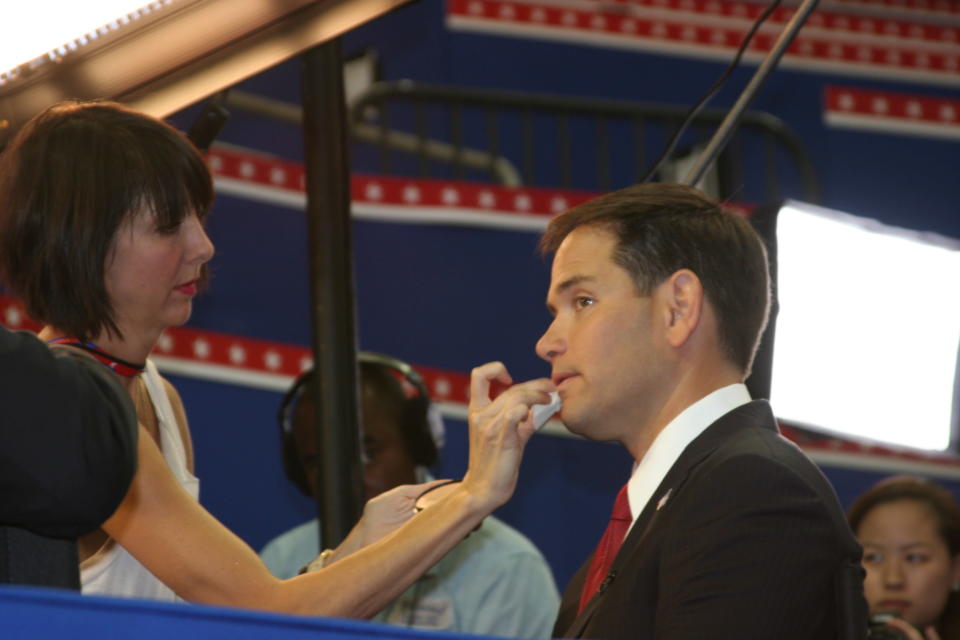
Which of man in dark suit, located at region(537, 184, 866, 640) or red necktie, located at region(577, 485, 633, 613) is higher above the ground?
man in dark suit, located at region(537, 184, 866, 640)

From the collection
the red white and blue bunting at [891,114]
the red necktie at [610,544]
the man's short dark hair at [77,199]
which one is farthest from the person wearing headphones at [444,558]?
the red white and blue bunting at [891,114]

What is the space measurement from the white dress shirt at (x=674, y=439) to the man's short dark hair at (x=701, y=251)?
0.09m

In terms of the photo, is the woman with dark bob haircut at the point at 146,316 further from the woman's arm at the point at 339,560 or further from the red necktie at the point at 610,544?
the red necktie at the point at 610,544

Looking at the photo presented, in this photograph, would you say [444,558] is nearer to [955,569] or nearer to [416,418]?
[416,418]

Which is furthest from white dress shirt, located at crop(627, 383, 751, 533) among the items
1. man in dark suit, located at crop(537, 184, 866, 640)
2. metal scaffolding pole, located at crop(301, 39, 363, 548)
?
metal scaffolding pole, located at crop(301, 39, 363, 548)

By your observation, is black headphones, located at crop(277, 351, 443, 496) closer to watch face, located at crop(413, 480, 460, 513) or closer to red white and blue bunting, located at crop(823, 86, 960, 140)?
watch face, located at crop(413, 480, 460, 513)

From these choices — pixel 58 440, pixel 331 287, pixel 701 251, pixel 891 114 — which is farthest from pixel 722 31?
pixel 58 440

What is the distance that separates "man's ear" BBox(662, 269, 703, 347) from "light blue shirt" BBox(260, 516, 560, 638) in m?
1.16

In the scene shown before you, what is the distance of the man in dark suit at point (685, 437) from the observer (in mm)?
1397

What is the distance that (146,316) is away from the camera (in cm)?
168

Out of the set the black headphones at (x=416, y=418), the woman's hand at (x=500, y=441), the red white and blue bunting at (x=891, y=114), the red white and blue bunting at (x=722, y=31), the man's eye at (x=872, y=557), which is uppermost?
the red white and blue bunting at (x=722, y=31)

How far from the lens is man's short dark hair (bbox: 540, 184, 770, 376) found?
1778mm

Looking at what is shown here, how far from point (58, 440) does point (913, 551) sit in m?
2.32

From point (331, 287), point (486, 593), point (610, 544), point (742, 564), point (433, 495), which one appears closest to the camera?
point (742, 564)
